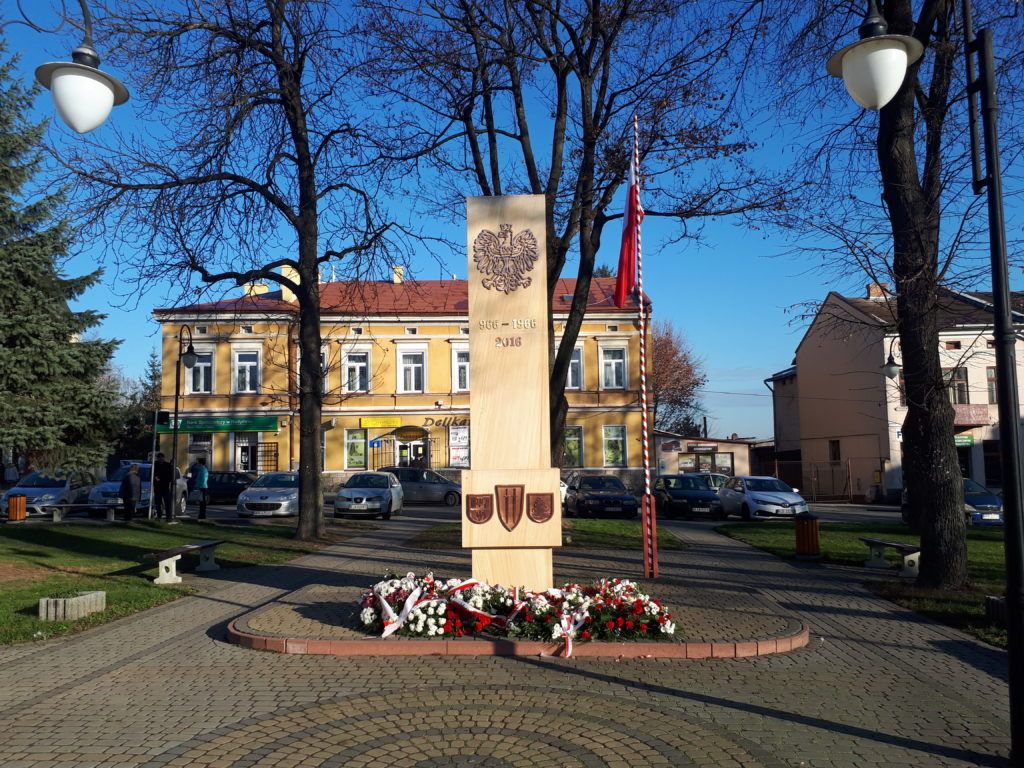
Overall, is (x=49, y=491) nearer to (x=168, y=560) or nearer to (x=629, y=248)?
(x=168, y=560)

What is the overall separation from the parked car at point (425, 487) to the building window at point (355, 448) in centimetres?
878

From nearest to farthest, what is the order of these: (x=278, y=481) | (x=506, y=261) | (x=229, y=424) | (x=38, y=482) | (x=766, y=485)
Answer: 1. (x=506, y=261)
2. (x=38, y=482)
3. (x=278, y=481)
4. (x=766, y=485)
5. (x=229, y=424)

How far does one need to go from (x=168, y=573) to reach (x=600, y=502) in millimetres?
16852

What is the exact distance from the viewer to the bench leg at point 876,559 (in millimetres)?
14820

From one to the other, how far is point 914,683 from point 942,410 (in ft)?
18.2

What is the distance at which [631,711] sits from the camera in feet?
20.3

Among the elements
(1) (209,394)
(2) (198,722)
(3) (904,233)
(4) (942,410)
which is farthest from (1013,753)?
(1) (209,394)

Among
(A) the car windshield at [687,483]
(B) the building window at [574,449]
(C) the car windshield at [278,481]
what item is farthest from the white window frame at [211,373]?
(A) the car windshield at [687,483]

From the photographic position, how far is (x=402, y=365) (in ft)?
148

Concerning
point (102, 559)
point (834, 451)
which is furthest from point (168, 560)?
point (834, 451)

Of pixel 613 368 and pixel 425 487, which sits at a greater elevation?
pixel 613 368

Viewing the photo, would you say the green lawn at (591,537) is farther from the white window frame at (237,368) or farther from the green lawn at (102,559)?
the white window frame at (237,368)

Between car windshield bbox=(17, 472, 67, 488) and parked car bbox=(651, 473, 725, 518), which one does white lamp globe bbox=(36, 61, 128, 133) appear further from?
parked car bbox=(651, 473, 725, 518)

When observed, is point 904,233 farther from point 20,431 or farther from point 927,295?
point 20,431
